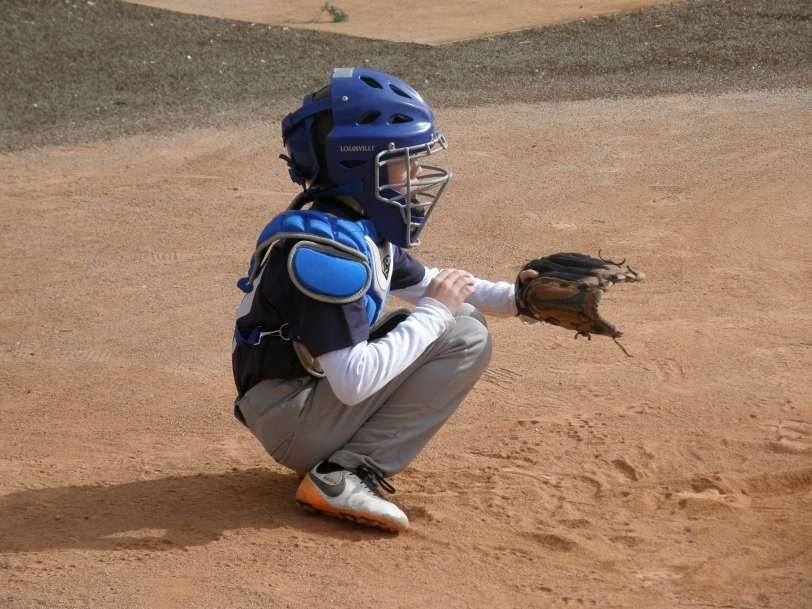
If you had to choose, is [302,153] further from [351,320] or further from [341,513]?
[341,513]

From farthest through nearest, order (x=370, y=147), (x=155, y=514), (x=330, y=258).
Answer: (x=155, y=514) < (x=370, y=147) < (x=330, y=258)

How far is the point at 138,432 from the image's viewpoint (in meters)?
4.23

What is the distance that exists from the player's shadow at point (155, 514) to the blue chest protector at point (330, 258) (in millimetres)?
683

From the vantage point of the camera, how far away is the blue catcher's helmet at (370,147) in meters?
3.11

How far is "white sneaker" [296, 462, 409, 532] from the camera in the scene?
3.20m

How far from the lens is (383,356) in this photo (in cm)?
299

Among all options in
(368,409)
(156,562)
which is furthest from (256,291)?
(156,562)

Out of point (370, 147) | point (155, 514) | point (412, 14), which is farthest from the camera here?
point (412, 14)

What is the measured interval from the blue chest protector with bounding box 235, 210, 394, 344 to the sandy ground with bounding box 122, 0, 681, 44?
30.9 ft

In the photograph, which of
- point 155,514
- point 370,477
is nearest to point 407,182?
point 370,477

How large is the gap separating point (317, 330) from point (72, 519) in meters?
1.29

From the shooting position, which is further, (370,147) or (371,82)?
(371,82)

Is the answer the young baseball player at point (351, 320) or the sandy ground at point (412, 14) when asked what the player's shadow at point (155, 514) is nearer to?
the young baseball player at point (351, 320)

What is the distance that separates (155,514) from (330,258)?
1.28 meters
